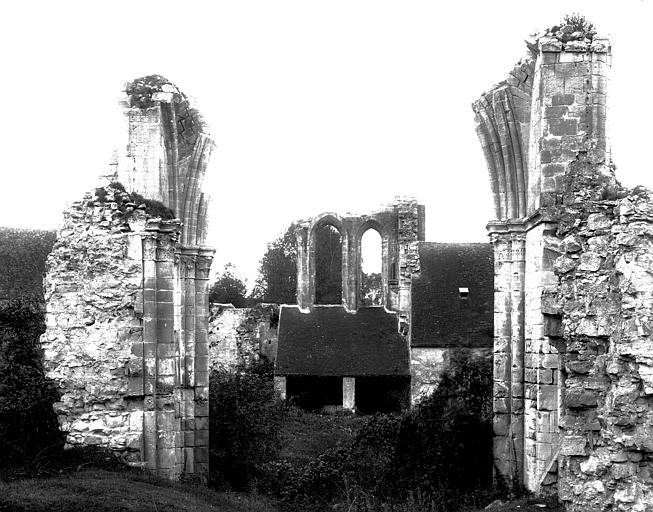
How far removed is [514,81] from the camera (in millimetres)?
10289

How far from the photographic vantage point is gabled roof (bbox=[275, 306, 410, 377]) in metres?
23.5

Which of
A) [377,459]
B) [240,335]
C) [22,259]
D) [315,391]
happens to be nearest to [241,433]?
[377,459]

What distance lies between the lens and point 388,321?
25.8 metres

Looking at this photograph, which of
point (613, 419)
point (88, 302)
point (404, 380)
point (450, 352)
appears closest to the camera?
point (613, 419)

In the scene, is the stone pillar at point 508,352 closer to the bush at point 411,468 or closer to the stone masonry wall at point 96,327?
the bush at point 411,468

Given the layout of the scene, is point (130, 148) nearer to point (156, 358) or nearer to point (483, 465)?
point (156, 358)

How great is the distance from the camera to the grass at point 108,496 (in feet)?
25.1

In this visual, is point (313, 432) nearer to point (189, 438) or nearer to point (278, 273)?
point (189, 438)

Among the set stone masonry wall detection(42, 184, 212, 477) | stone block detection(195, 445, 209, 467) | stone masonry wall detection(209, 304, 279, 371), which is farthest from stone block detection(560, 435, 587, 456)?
stone masonry wall detection(209, 304, 279, 371)

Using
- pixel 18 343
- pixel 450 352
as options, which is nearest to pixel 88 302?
pixel 18 343

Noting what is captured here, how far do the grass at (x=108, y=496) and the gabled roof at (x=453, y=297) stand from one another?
→ 37.2 feet

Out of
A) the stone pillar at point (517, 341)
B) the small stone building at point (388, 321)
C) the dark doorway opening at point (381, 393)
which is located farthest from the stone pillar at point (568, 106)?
the dark doorway opening at point (381, 393)

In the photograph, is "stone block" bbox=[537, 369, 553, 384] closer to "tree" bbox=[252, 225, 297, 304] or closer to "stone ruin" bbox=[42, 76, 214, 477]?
"stone ruin" bbox=[42, 76, 214, 477]

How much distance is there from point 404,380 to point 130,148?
14105 mm
